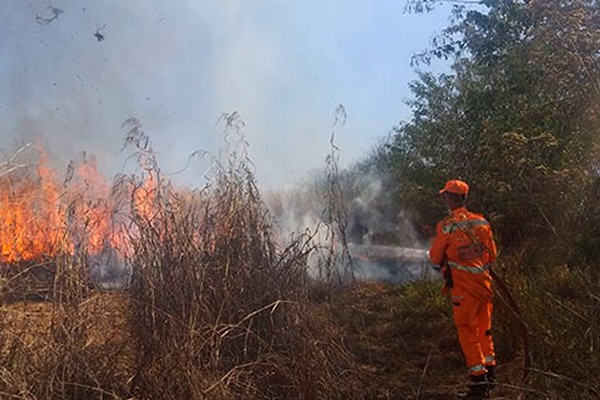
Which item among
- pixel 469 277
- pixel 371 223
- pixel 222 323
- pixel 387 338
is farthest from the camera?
pixel 371 223

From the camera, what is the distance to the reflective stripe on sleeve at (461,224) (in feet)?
18.5

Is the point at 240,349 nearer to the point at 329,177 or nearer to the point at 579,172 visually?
the point at 329,177

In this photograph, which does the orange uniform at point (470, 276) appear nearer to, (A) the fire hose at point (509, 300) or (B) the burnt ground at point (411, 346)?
(A) the fire hose at point (509, 300)

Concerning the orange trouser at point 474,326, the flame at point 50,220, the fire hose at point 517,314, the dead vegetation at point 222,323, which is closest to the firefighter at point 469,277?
the orange trouser at point 474,326

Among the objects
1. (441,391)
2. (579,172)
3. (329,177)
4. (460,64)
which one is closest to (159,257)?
(329,177)

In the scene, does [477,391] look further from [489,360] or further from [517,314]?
[517,314]

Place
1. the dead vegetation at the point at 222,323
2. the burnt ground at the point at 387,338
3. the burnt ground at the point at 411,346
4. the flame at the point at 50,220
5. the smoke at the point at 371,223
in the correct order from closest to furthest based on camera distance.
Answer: the dead vegetation at the point at 222,323, the burnt ground at the point at 387,338, the flame at the point at 50,220, the burnt ground at the point at 411,346, the smoke at the point at 371,223

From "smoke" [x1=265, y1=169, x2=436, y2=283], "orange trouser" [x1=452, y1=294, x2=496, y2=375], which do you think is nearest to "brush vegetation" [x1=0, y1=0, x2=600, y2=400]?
"orange trouser" [x1=452, y1=294, x2=496, y2=375]

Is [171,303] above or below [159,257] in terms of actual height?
below

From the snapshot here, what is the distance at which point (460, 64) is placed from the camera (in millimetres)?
12484

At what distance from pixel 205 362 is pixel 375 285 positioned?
8.35 m

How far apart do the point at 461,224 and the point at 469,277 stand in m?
0.48

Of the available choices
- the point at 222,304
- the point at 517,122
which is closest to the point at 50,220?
the point at 222,304

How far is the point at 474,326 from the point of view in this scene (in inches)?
216
